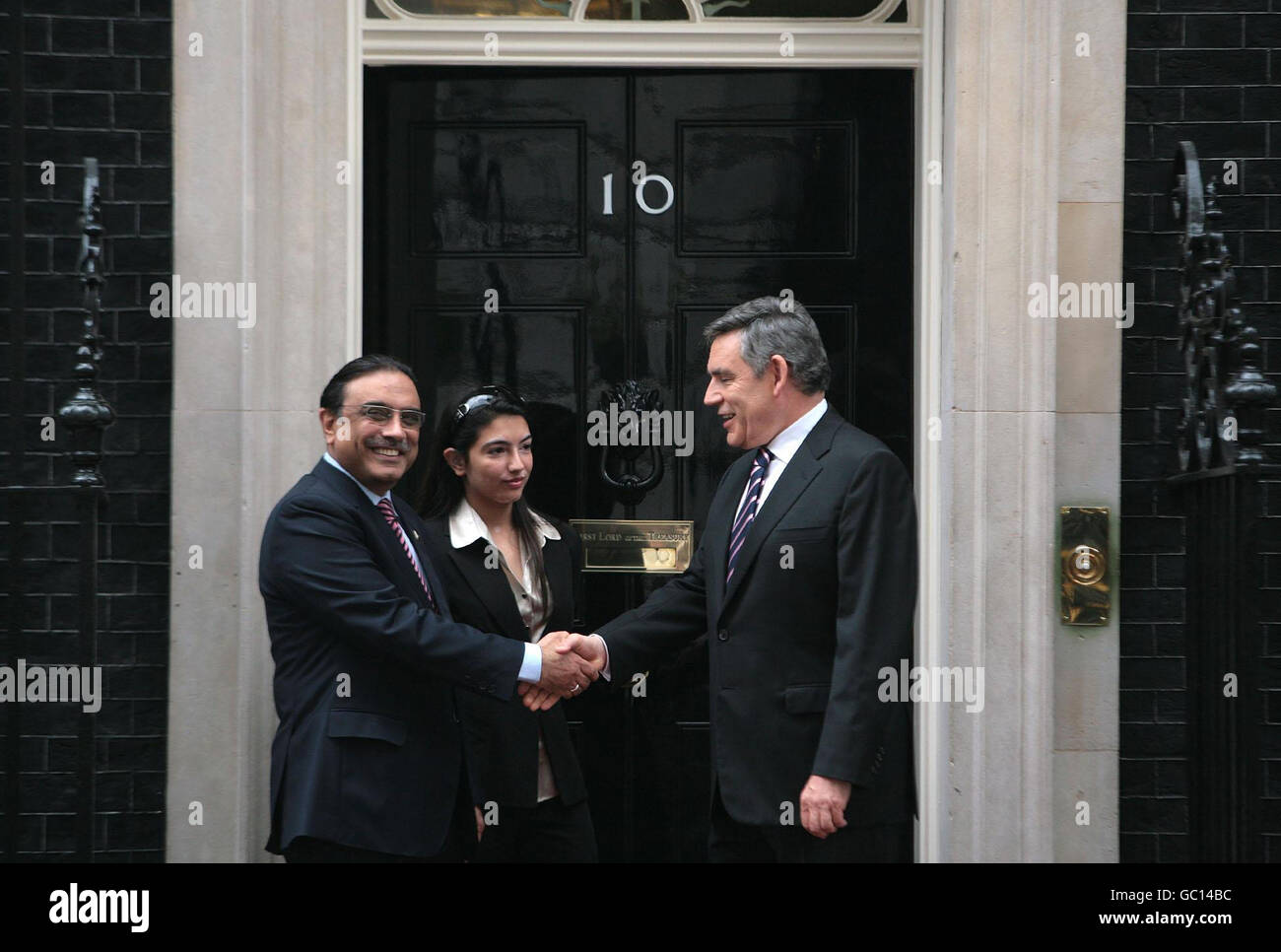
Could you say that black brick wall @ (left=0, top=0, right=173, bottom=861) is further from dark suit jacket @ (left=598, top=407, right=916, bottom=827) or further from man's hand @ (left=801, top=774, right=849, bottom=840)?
man's hand @ (left=801, top=774, right=849, bottom=840)

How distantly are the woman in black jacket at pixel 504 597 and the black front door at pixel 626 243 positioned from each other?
2.89 ft

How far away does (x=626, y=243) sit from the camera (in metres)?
5.80

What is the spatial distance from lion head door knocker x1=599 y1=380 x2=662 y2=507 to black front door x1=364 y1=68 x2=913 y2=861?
25 millimetres

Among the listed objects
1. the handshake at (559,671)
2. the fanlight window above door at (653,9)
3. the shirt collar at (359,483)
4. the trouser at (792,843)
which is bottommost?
the trouser at (792,843)

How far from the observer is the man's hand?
3.98 meters

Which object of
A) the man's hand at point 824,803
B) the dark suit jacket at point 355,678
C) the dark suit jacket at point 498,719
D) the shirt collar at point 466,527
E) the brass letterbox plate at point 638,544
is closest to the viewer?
the man's hand at point 824,803

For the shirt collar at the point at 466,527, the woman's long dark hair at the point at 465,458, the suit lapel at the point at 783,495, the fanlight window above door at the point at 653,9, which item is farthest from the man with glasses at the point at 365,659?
the fanlight window above door at the point at 653,9

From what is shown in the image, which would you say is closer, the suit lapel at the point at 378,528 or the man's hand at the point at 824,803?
the man's hand at the point at 824,803

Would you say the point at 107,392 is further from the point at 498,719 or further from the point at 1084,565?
the point at 1084,565

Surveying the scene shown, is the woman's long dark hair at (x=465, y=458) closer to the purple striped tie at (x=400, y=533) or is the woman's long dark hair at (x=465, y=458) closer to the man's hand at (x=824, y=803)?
the purple striped tie at (x=400, y=533)

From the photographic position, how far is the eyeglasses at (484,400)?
15.8 ft

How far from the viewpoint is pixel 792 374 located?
4418mm
